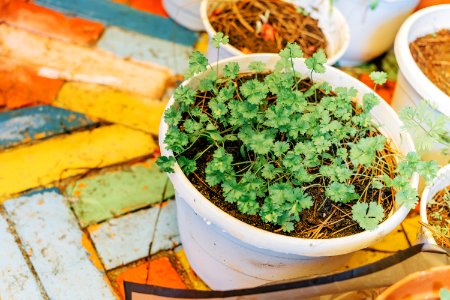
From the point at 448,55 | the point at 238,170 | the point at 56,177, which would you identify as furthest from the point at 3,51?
the point at 448,55

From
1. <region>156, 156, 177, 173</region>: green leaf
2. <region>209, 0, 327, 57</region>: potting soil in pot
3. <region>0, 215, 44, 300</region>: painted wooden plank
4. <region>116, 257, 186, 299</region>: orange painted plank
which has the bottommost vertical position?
<region>116, 257, 186, 299</region>: orange painted plank

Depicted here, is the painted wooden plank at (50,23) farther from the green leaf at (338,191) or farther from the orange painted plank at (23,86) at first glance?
the green leaf at (338,191)

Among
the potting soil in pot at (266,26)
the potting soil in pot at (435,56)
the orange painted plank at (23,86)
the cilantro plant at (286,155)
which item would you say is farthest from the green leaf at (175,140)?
the potting soil in pot at (435,56)

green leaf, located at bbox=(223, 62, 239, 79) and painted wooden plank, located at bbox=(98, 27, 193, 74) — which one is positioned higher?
green leaf, located at bbox=(223, 62, 239, 79)

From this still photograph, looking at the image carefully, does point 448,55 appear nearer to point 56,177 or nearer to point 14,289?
point 56,177

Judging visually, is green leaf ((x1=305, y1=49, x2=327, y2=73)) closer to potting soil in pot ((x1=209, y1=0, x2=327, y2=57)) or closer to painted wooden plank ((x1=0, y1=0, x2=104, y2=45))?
potting soil in pot ((x1=209, y1=0, x2=327, y2=57))

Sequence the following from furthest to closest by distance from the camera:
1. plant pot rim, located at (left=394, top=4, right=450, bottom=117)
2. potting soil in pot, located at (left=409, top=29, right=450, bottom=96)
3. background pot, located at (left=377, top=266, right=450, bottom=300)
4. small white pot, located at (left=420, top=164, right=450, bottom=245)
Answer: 1. potting soil in pot, located at (left=409, top=29, right=450, bottom=96)
2. plant pot rim, located at (left=394, top=4, right=450, bottom=117)
3. small white pot, located at (left=420, top=164, right=450, bottom=245)
4. background pot, located at (left=377, top=266, right=450, bottom=300)

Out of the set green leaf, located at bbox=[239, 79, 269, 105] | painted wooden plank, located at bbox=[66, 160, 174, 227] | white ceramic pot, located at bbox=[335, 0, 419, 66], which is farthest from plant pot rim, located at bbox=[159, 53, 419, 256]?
white ceramic pot, located at bbox=[335, 0, 419, 66]
